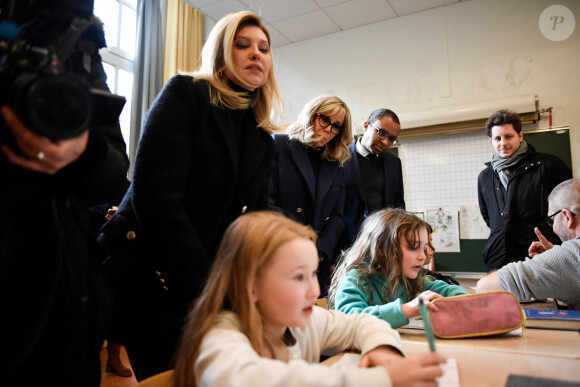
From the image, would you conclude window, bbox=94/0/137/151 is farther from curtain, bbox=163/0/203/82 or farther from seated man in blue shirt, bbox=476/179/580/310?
seated man in blue shirt, bbox=476/179/580/310

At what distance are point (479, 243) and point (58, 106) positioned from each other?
12.8ft

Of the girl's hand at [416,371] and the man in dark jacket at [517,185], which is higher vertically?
the man in dark jacket at [517,185]

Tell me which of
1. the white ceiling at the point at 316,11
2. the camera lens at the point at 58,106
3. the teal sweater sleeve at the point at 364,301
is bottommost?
the teal sweater sleeve at the point at 364,301

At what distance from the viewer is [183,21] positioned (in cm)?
431

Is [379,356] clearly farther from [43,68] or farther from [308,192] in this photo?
[308,192]

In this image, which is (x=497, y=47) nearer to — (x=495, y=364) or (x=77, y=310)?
(x=495, y=364)

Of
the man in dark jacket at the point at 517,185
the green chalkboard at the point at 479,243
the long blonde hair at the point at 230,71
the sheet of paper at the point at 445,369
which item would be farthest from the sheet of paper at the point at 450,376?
the green chalkboard at the point at 479,243

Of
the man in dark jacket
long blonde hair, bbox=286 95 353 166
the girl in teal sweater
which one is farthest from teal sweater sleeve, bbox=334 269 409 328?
the man in dark jacket

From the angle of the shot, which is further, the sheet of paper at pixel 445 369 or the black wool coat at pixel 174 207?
the black wool coat at pixel 174 207

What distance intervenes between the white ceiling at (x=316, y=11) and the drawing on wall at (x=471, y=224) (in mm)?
2014

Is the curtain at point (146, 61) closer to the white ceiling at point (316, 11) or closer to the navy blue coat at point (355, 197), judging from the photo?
the white ceiling at point (316, 11)

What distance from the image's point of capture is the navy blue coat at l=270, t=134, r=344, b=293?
6.92ft

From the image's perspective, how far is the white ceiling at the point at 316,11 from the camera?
3990mm

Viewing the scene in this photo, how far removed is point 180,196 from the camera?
Answer: 1.12 m
